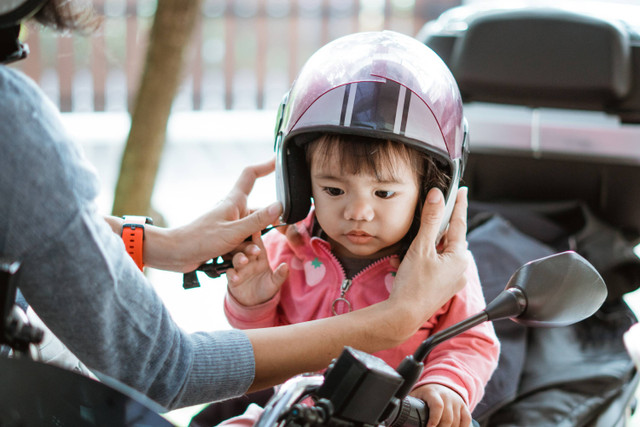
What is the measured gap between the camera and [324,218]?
5.21ft

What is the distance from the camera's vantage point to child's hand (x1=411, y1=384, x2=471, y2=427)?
132cm

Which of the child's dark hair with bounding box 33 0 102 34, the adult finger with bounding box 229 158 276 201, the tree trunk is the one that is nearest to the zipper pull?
the adult finger with bounding box 229 158 276 201

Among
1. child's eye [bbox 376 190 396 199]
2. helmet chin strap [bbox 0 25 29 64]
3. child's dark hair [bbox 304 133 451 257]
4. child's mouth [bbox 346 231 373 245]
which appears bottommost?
child's mouth [bbox 346 231 373 245]

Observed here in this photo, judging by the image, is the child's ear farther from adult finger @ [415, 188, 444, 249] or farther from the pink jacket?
adult finger @ [415, 188, 444, 249]

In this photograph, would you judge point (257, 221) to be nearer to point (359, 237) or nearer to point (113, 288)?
point (359, 237)

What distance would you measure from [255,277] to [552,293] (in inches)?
27.4

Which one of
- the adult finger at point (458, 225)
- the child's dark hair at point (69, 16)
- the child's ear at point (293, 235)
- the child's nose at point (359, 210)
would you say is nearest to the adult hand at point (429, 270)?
the adult finger at point (458, 225)

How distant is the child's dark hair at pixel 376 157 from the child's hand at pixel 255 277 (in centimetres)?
23

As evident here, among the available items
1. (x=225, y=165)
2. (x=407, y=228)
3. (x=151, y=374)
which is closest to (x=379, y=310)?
(x=407, y=228)

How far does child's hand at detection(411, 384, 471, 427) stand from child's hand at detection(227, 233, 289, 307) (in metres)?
0.39

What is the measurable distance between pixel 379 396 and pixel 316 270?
706 millimetres

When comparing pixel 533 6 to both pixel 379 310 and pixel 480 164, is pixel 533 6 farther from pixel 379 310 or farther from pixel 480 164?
pixel 379 310

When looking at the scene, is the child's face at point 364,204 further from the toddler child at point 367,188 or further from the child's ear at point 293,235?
the child's ear at point 293,235

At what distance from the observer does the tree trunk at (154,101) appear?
115 inches
